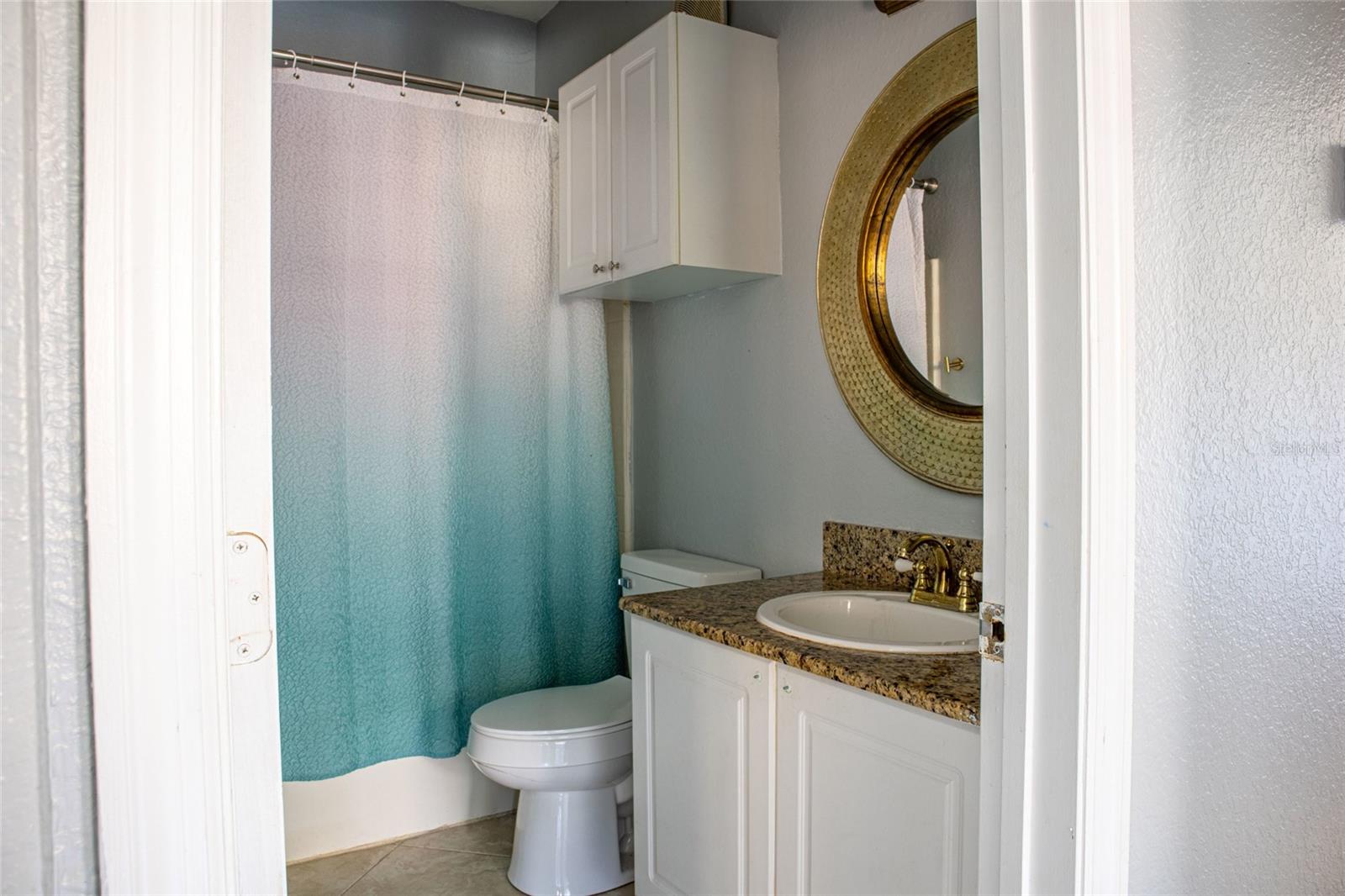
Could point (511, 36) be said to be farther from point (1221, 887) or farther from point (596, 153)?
point (1221, 887)

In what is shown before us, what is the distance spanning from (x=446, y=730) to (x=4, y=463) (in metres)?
2.14

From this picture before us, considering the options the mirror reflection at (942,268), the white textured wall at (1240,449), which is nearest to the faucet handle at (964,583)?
the mirror reflection at (942,268)

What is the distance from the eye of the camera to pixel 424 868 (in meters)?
2.43

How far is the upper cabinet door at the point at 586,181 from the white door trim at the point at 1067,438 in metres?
1.54

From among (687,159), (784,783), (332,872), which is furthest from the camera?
(332,872)

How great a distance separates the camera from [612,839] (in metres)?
2.35

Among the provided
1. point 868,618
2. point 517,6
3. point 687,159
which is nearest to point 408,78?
point 687,159

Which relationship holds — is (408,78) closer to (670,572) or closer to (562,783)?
(670,572)

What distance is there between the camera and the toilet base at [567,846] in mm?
2275

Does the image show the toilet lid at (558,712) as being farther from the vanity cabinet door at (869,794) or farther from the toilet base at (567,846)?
the vanity cabinet door at (869,794)

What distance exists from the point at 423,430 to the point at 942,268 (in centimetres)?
135

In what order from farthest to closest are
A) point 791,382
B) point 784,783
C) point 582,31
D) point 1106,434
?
point 582,31, point 791,382, point 784,783, point 1106,434

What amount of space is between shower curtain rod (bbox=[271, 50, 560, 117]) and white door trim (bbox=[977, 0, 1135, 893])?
1.82m

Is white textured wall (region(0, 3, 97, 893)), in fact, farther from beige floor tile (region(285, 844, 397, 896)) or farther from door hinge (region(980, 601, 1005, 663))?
beige floor tile (region(285, 844, 397, 896))
